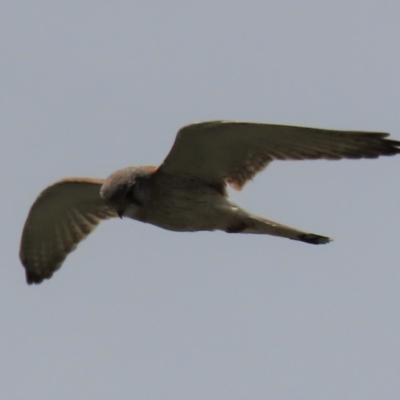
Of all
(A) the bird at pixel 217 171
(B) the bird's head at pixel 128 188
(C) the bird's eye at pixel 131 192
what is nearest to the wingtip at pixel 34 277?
(A) the bird at pixel 217 171

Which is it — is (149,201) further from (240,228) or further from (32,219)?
(32,219)

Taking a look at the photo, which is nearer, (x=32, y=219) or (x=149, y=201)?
(x=149, y=201)

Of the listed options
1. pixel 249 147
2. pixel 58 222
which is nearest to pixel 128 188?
pixel 249 147

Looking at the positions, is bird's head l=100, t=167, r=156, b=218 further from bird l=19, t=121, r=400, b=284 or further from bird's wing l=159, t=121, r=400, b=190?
bird's wing l=159, t=121, r=400, b=190

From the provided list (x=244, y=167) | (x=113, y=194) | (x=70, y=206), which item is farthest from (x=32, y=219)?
(x=244, y=167)

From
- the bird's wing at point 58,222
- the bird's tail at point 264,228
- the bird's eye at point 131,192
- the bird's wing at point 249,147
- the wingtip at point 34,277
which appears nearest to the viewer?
the bird's wing at point 249,147

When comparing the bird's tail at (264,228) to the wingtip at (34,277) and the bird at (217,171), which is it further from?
the wingtip at (34,277)

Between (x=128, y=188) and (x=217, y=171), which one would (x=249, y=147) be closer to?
(x=217, y=171)
